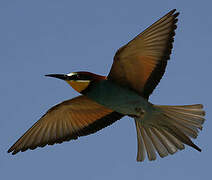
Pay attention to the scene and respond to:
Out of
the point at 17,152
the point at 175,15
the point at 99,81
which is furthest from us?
the point at 17,152

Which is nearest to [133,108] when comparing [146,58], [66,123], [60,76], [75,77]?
[146,58]

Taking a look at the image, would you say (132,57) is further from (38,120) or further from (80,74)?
(38,120)

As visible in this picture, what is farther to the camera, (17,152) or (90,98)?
(17,152)

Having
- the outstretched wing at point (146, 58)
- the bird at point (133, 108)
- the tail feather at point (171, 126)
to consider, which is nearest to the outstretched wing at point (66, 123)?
the bird at point (133, 108)

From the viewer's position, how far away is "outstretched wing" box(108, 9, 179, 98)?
13.6 ft

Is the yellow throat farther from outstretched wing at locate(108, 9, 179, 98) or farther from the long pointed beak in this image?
outstretched wing at locate(108, 9, 179, 98)

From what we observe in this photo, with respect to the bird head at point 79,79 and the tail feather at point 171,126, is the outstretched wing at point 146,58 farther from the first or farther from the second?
the tail feather at point 171,126

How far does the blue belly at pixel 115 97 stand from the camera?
4.28 meters

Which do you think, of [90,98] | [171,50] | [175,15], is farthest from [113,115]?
[175,15]

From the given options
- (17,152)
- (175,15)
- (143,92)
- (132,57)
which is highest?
(175,15)

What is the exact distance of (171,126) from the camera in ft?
14.9

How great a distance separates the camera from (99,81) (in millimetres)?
4305

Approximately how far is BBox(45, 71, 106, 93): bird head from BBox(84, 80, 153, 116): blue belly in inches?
1.9

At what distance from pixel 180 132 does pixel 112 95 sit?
0.72 metres
